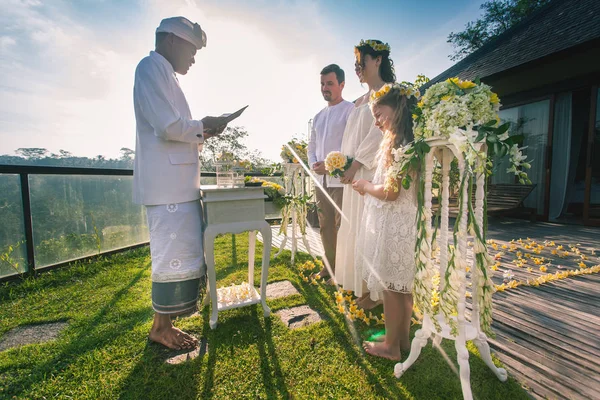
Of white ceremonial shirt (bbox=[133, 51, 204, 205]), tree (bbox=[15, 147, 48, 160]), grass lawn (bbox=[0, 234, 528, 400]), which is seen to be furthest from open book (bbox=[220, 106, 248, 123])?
tree (bbox=[15, 147, 48, 160])

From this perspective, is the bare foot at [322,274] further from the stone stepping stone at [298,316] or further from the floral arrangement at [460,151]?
the floral arrangement at [460,151]

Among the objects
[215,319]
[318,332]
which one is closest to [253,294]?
[215,319]

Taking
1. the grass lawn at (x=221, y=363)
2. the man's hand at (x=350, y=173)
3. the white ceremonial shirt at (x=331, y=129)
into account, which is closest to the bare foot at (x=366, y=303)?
the grass lawn at (x=221, y=363)

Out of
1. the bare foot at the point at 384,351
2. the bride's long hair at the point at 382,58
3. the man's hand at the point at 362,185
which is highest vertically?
the bride's long hair at the point at 382,58

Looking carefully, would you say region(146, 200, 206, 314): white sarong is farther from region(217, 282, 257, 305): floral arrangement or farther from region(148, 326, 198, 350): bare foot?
region(217, 282, 257, 305): floral arrangement

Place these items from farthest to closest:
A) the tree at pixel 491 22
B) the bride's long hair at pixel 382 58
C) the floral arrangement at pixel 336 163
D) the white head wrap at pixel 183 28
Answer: the tree at pixel 491 22 → the bride's long hair at pixel 382 58 → the floral arrangement at pixel 336 163 → the white head wrap at pixel 183 28

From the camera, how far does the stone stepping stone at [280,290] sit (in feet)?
9.03

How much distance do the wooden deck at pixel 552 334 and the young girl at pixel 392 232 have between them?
0.68 m

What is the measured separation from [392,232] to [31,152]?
5170mm

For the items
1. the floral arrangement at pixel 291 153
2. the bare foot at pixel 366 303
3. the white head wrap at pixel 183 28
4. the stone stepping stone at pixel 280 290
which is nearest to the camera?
the white head wrap at pixel 183 28

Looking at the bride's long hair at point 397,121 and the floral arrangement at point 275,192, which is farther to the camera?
the floral arrangement at point 275,192

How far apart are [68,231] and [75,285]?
994 mm

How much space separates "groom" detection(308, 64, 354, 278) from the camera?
305 cm

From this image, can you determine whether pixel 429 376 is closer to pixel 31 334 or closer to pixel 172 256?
pixel 172 256
